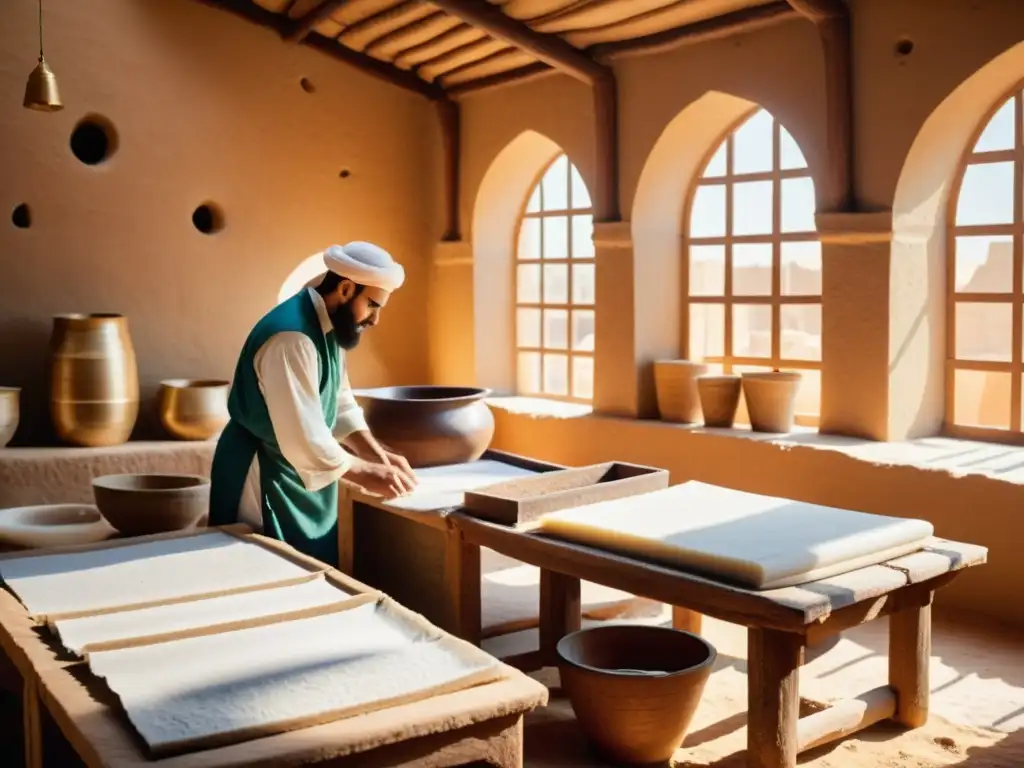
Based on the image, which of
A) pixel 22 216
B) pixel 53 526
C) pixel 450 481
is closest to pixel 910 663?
pixel 450 481

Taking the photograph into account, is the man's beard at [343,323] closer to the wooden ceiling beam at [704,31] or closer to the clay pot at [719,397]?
the clay pot at [719,397]

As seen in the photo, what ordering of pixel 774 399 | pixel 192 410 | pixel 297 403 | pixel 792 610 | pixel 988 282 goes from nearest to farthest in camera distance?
pixel 792 610
pixel 297 403
pixel 988 282
pixel 774 399
pixel 192 410

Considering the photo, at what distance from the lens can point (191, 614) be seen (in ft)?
6.81

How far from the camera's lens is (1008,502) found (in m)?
4.34

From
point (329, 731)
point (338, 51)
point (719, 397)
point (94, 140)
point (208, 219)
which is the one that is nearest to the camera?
point (329, 731)

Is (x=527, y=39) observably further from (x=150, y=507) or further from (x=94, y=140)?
(x=150, y=507)

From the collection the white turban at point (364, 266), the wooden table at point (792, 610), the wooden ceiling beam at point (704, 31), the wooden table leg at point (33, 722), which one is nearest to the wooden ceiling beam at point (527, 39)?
the wooden ceiling beam at point (704, 31)

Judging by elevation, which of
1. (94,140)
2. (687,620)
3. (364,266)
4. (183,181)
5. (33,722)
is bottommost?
(687,620)

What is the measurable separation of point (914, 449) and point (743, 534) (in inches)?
97.9

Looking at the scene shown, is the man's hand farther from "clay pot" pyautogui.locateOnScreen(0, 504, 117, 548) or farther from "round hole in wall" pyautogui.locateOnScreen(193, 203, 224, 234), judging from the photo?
"round hole in wall" pyautogui.locateOnScreen(193, 203, 224, 234)

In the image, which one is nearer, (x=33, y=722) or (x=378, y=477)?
(x=33, y=722)

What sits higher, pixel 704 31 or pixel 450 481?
pixel 704 31

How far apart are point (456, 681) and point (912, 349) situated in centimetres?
395

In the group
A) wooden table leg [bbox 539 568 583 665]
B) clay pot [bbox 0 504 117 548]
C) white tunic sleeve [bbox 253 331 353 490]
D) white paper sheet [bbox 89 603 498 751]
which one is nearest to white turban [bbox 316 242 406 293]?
white tunic sleeve [bbox 253 331 353 490]
